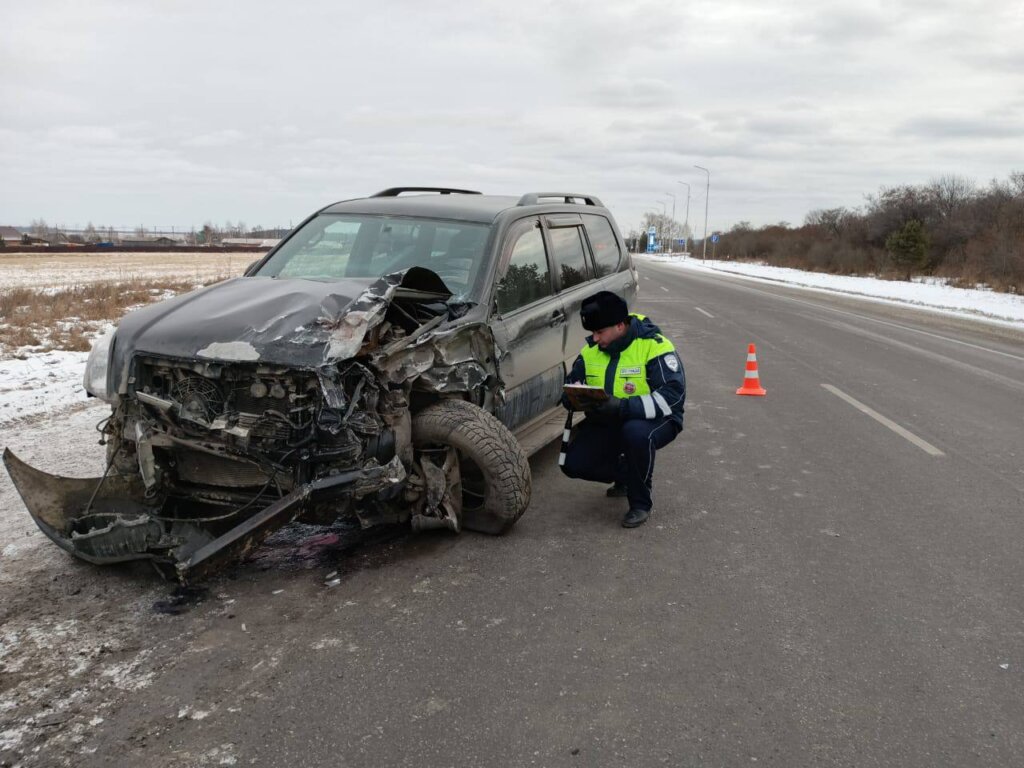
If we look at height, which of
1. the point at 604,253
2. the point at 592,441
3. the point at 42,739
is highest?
the point at 604,253

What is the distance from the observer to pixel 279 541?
4.54 metres

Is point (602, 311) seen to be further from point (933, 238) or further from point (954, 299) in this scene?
point (933, 238)

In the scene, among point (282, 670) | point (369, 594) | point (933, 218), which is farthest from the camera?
point (933, 218)

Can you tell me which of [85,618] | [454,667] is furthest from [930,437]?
[85,618]

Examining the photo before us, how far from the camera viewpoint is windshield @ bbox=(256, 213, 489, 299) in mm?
5191

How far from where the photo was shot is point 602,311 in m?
4.73

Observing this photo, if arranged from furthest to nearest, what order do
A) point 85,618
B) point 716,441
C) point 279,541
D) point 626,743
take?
1. point 716,441
2. point 279,541
3. point 85,618
4. point 626,743

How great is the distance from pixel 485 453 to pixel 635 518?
44.7 inches

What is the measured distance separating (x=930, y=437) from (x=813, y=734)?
5004 millimetres

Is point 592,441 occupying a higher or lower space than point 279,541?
higher

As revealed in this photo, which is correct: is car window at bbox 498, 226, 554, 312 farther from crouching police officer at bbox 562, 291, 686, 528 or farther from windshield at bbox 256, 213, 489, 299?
crouching police officer at bbox 562, 291, 686, 528

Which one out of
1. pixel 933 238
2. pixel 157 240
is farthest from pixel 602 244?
pixel 157 240

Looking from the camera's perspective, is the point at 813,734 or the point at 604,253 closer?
the point at 813,734

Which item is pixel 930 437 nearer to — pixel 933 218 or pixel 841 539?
pixel 841 539
